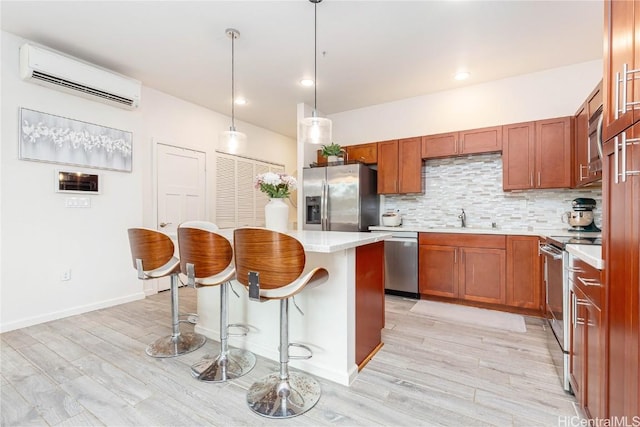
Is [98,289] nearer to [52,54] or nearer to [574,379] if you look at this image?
[52,54]

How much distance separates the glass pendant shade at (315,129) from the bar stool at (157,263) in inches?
53.9

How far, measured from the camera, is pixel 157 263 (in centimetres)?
225

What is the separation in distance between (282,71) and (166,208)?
2436mm

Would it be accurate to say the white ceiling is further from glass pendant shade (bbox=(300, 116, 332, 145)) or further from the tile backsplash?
the tile backsplash

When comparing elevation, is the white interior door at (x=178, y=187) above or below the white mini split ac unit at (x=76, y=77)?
below

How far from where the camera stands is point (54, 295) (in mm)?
3049

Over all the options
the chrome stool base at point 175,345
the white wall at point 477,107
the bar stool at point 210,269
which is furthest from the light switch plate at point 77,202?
the white wall at point 477,107

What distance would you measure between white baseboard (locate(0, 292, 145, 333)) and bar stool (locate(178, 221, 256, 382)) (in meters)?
2.04

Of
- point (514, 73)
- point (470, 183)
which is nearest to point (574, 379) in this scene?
point (470, 183)

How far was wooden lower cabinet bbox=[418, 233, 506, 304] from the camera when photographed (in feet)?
10.8

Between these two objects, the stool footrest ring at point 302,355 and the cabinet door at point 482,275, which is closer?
the stool footrest ring at point 302,355

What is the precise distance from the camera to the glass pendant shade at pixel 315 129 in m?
2.45

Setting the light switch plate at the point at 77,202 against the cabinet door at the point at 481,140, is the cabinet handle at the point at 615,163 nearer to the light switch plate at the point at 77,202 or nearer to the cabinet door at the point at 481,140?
the cabinet door at the point at 481,140

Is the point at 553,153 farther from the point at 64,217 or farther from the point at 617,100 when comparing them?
the point at 64,217
